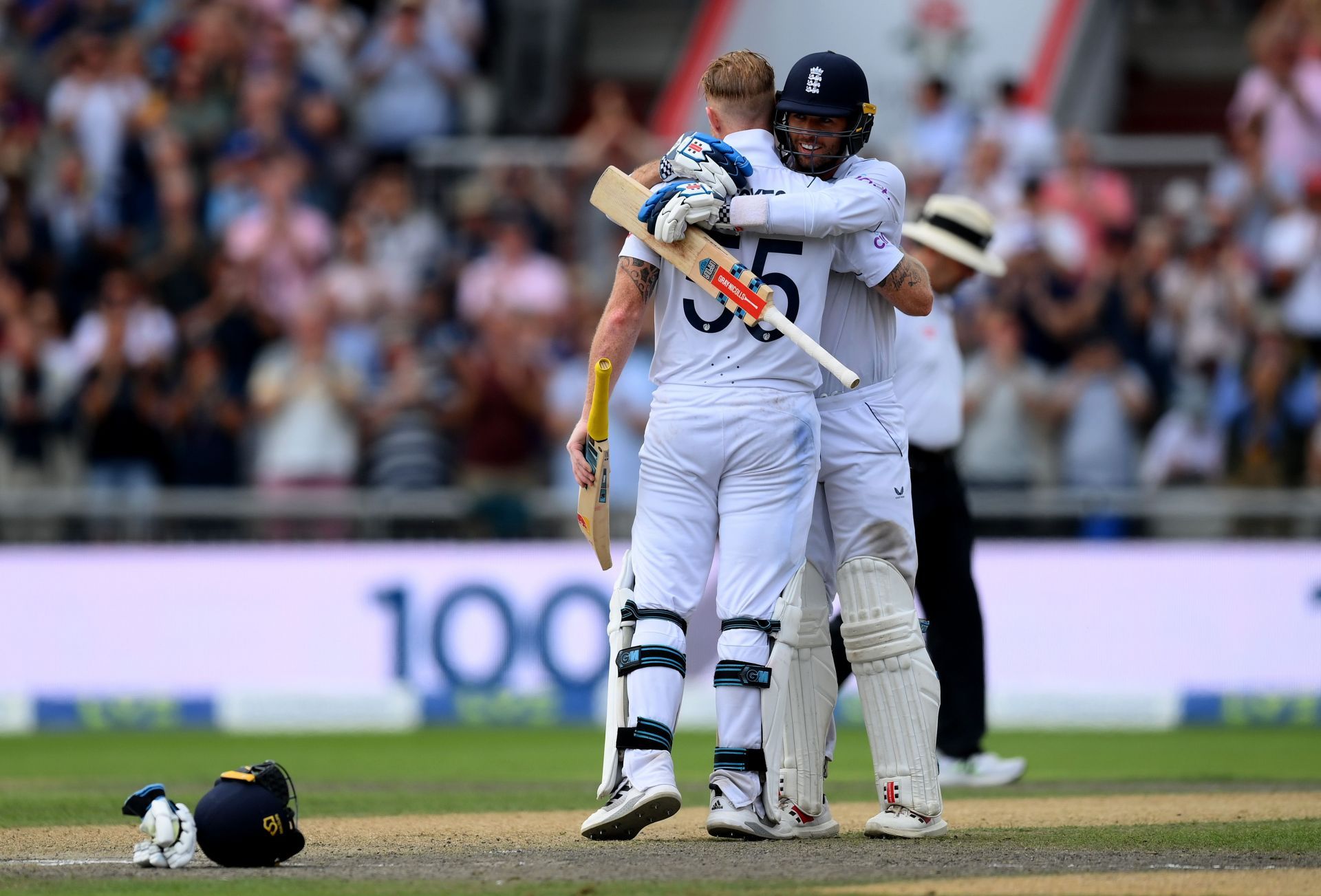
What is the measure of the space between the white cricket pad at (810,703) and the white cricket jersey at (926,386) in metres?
2.11

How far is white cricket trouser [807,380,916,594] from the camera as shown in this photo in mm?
7211

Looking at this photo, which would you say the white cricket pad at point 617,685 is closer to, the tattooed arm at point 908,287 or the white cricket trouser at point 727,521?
the white cricket trouser at point 727,521

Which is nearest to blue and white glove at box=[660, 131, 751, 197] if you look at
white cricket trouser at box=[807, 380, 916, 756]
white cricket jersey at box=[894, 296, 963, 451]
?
white cricket trouser at box=[807, 380, 916, 756]

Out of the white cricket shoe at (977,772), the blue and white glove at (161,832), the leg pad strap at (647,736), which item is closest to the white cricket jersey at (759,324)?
the leg pad strap at (647,736)

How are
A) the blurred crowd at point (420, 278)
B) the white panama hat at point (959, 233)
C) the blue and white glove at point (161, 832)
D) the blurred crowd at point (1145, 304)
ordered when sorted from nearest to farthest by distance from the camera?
the blue and white glove at point (161, 832), the white panama hat at point (959, 233), the blurred crowd at point (1145, 304), the blurred crowd at point (420, 278)

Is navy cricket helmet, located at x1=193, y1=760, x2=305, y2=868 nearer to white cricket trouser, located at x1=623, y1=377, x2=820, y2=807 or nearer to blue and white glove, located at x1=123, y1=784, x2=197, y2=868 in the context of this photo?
blue and white glove, located at x1=123, y1=784, x2=197, y2=868

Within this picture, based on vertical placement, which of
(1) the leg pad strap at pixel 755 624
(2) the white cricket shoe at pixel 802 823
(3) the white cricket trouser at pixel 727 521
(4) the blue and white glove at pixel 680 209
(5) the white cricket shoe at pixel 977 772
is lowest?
(5) the white cricket shoe at pixel 977 772

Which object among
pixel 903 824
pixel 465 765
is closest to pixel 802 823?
pixel 903 824

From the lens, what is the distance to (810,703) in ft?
23.6

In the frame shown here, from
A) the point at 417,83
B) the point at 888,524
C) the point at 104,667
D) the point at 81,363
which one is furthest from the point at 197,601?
the point at 888,524

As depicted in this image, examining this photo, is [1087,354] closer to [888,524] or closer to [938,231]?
[938,231]

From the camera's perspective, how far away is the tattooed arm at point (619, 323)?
273 inches

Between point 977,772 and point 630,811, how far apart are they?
335 centimetres

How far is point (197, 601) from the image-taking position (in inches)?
571
